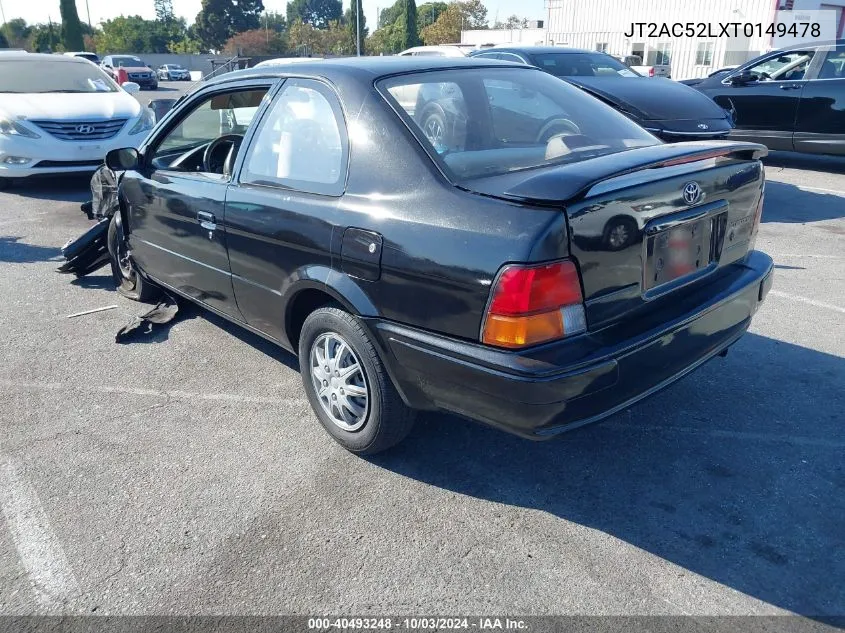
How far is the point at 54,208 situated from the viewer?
842 cm

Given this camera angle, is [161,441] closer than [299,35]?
Yes

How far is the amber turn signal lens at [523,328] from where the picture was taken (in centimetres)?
239

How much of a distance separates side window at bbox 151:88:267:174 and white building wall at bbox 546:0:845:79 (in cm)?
2756

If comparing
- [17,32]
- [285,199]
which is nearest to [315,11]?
[17,32]

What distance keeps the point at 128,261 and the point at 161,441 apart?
2.35 metres

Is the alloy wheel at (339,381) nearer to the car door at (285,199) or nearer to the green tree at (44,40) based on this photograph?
the car door at (285,199)

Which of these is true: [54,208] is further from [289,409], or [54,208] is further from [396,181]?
[396,181]

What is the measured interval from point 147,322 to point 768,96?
8.63 metres

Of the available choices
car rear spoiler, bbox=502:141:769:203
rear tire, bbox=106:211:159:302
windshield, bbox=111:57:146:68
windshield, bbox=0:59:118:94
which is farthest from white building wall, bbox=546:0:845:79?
car rear spoiler, bbox=502:141:769:203

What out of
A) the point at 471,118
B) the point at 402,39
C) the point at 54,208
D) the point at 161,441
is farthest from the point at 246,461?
the point at 402,39

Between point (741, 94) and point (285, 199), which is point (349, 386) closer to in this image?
point (285, 199)

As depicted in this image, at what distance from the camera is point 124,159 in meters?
4.39

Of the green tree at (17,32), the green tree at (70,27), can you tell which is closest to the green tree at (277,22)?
the green tree at (17,32)

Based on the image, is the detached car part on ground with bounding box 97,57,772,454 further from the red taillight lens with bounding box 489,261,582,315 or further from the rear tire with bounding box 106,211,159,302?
the rear tire with bounding box 106,211,159,302
